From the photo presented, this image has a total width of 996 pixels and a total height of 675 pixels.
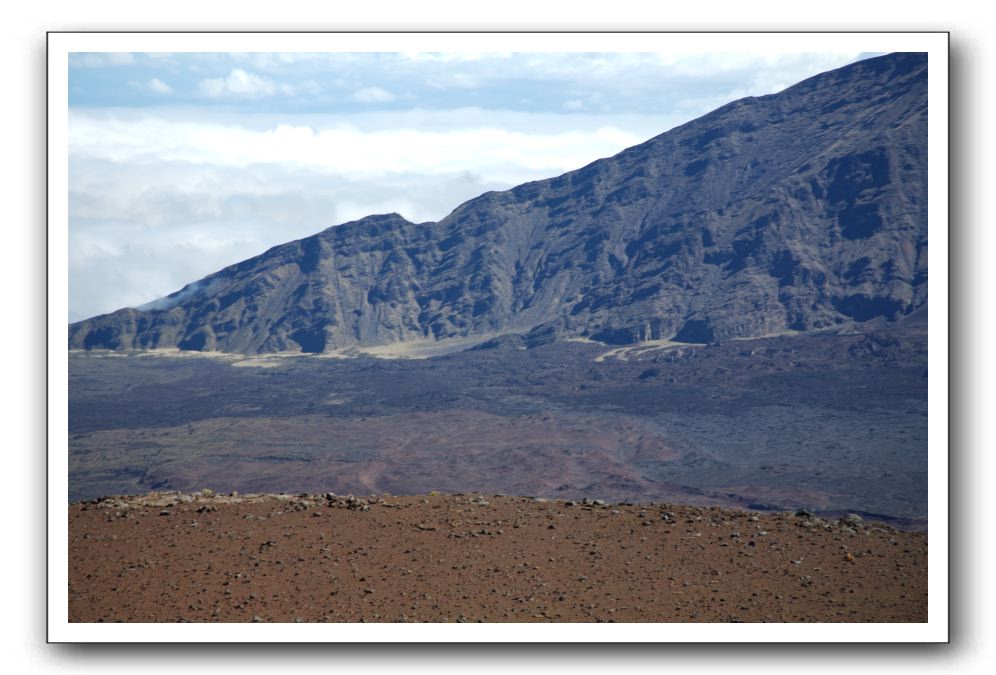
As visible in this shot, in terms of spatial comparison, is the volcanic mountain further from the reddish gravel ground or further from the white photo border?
the reddish gravel ground

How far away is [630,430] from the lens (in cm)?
8219

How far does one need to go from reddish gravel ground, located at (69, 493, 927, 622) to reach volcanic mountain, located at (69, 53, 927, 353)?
103 meters

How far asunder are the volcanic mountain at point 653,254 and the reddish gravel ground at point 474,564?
10343 cm

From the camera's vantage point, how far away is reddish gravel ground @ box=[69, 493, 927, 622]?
1420cm

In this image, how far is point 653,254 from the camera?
150125 mm

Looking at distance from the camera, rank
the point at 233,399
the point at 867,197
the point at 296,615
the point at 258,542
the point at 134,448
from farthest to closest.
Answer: the point at 867,197 → the point at 233,399 → the point at 134,448 → the point at 258,542 → the point at 296,615

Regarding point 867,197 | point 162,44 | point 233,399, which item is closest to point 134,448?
point 233,399

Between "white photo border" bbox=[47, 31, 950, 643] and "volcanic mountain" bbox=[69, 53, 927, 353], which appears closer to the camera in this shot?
"white photo border" bbox=[47, 31, 950, 643]

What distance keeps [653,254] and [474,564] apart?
13764cm

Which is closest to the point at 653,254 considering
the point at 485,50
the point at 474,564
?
the point at 485,50

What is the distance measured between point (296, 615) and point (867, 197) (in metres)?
125

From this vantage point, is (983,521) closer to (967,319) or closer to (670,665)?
(967,319)

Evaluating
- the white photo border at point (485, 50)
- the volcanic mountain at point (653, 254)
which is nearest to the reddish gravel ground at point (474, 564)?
the white photo border at point (485, 50)

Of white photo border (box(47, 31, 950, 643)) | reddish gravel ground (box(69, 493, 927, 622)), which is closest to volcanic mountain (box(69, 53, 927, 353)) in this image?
white photo border (box(47, 31, 950, 643))
